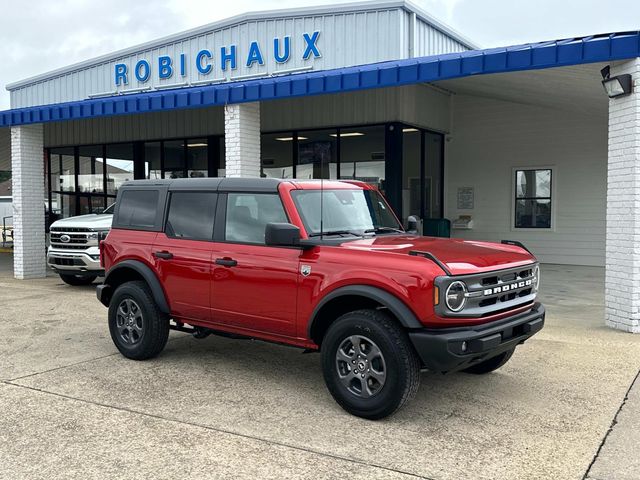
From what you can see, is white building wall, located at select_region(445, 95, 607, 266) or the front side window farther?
white building wall, located at select_region(445, 95, 607, 266)

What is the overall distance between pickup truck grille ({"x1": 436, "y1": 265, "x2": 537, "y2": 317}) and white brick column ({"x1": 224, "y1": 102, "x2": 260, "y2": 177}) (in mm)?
6702

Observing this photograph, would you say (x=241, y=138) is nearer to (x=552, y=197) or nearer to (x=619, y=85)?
(x=619, y=85)

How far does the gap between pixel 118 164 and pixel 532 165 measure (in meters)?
12.0

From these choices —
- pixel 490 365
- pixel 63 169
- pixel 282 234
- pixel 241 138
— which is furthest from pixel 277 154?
pixel 282 234

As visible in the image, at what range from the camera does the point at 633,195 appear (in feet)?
24.8

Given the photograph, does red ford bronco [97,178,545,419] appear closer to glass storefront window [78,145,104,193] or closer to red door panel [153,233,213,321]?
red door panel [153,233,213,321]

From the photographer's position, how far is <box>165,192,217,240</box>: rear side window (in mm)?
5953

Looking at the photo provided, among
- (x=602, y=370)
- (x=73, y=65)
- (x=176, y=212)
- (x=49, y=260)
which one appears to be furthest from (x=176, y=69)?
(x=602, y=370)

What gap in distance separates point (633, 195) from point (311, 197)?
4323mm

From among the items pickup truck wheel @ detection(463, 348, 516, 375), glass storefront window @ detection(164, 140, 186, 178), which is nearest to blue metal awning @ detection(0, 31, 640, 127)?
pickup truck wheel @ detection(463, 348, 516, 375)

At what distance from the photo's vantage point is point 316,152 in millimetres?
15461

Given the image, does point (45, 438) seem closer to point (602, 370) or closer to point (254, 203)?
point (254, 203)

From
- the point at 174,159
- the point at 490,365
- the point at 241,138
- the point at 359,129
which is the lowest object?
the point at 490,365

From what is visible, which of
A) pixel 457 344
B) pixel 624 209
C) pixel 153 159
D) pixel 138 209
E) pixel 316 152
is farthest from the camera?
pixel 153 159
